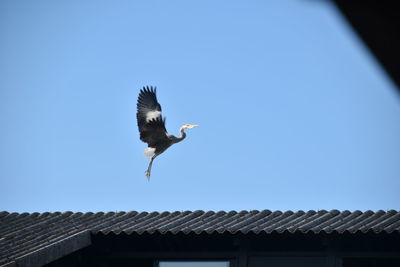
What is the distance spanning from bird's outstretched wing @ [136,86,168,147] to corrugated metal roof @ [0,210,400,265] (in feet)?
9.99

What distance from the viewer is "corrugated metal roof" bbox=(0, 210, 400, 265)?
775 centimetres

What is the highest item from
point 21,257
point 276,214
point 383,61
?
point 276,214

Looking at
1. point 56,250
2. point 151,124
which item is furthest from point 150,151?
point 56,250

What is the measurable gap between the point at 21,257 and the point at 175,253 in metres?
1.98

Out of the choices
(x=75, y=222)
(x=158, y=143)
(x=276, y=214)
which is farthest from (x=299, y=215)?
(x=158, y=143)

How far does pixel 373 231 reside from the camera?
24.6 feet

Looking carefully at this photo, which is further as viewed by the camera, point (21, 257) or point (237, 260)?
point (237, 260)

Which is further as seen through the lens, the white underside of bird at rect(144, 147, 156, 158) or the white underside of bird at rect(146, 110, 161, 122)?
the white underside of bird at rect(144, 147, 156, 158)

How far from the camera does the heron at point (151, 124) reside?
12.1 m

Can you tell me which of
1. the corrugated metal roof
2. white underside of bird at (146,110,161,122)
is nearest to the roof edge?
the corrugated metal roof

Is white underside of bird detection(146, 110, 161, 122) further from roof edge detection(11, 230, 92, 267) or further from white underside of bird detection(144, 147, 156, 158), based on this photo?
roof edge detection(11, 230, 92, 267)

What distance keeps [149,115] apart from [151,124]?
181 millimetres

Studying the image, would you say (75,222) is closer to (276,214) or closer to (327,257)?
(276,214)

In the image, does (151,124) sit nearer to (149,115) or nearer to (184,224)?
(149,115)
